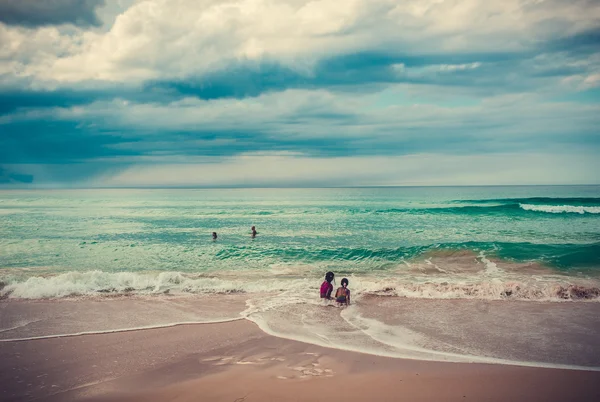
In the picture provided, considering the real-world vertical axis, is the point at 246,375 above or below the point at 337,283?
above

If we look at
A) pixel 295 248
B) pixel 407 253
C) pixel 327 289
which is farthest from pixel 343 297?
pixel 295 248

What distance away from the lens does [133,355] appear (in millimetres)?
7289

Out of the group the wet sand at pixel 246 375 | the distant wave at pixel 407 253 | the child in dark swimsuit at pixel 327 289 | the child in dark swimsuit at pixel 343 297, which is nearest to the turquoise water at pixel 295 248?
the distant wave at pixel 407 253

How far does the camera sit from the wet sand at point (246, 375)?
565cm

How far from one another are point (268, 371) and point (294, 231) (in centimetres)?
2397

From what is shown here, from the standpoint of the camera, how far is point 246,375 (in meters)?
6.29

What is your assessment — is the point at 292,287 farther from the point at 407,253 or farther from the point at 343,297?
the point at 407,253

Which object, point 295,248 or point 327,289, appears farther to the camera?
point 295,248

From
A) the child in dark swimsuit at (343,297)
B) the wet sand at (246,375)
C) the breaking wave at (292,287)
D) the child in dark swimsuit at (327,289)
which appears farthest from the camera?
the breaking wave at (292,287)

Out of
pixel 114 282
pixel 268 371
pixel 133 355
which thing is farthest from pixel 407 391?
pixel 114 282

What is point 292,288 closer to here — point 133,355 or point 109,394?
point 133,355

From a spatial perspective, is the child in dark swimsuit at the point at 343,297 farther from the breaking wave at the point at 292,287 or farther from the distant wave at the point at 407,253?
the distant wave at the point at 407,253

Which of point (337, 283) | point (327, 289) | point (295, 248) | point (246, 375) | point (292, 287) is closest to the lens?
point (246, 375)

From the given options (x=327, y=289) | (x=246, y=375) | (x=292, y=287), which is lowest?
(x=292, y=287)
